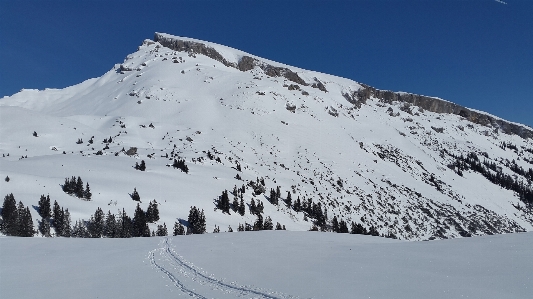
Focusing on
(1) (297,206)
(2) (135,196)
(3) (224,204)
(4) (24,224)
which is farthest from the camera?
(1) (297,206)

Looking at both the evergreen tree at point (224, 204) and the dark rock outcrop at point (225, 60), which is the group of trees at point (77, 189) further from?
the dark rock outcrop at point (225, 60)

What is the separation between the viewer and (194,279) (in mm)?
12914

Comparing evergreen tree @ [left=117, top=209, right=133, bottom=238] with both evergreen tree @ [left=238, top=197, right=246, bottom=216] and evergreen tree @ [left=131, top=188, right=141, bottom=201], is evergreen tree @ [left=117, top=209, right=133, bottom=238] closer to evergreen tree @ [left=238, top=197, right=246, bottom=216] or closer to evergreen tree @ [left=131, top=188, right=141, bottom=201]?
evergreen tree @ [left=131, top=188, right=141, bottom=201]

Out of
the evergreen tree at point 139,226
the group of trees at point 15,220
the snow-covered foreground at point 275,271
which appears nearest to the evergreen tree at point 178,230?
the evergreen tree at point 139,226

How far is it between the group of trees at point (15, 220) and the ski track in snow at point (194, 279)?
18.5 meters

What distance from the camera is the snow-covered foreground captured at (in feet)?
34.3

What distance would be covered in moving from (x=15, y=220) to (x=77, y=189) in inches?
432

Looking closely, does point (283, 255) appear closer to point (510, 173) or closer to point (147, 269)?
point (147, 269)

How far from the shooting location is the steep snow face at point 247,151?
167 feet

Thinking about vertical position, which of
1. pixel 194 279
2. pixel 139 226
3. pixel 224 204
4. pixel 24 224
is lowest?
pixel 194 279

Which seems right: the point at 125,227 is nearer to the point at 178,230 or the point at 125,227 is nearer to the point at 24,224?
the point at 178,230

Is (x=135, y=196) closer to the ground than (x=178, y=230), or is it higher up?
higher up

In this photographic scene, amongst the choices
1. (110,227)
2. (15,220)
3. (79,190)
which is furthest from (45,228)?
(79,190)

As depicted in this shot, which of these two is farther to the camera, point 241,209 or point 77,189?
point 241,209
